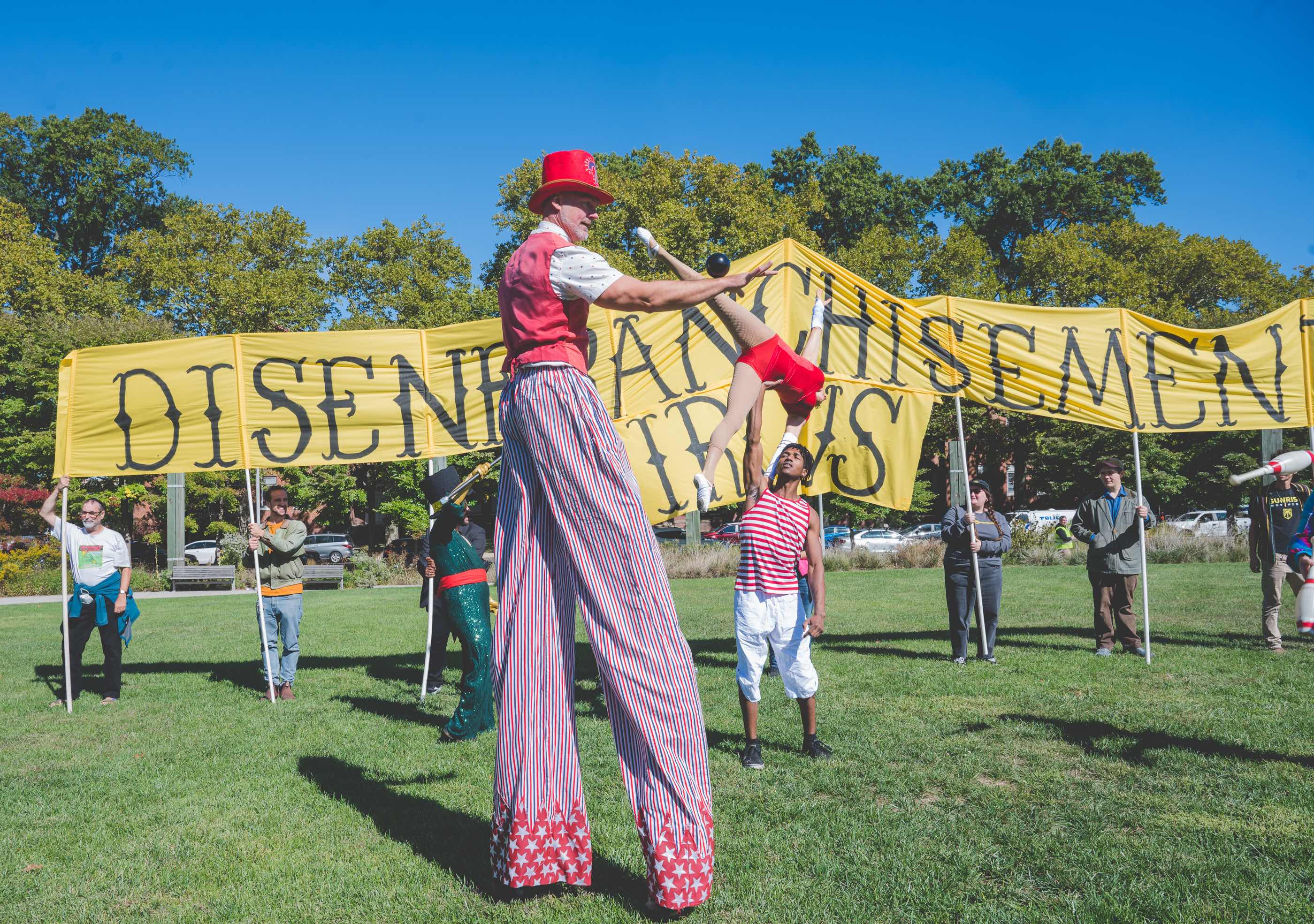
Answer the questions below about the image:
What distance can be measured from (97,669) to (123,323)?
89.5 feet

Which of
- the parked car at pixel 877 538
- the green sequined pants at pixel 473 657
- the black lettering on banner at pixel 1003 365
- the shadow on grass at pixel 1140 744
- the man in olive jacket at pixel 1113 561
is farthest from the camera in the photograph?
the parked car at pixel 877 538

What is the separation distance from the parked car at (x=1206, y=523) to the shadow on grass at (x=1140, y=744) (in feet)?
77.8

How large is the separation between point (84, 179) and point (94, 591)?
185 feet

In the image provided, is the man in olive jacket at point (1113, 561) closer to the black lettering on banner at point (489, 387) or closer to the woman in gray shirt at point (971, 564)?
the woman in gray shirt at point (971, 564)

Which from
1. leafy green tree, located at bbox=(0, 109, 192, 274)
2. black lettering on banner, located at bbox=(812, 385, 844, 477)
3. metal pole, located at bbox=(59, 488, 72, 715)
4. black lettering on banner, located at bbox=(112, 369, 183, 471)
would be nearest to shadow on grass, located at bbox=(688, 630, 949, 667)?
black lettering on banner, located at bbox=(812, 385, 844, 477)

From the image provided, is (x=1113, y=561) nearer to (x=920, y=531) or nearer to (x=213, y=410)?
(x=213, y=410)

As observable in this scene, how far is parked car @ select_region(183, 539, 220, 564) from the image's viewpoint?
32531mm

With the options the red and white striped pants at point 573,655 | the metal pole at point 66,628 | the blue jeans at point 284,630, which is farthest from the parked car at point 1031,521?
the red and white striped pants at point 573,655

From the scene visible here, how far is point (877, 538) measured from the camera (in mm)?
37344

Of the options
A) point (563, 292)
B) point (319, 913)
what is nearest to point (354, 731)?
point (319, 913)

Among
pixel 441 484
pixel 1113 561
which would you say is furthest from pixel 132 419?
pixel 1113 561

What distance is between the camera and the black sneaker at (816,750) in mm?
6184

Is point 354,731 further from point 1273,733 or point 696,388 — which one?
point 1273,733

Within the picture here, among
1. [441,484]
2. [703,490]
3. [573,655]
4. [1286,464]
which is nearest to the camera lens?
[573,655]
